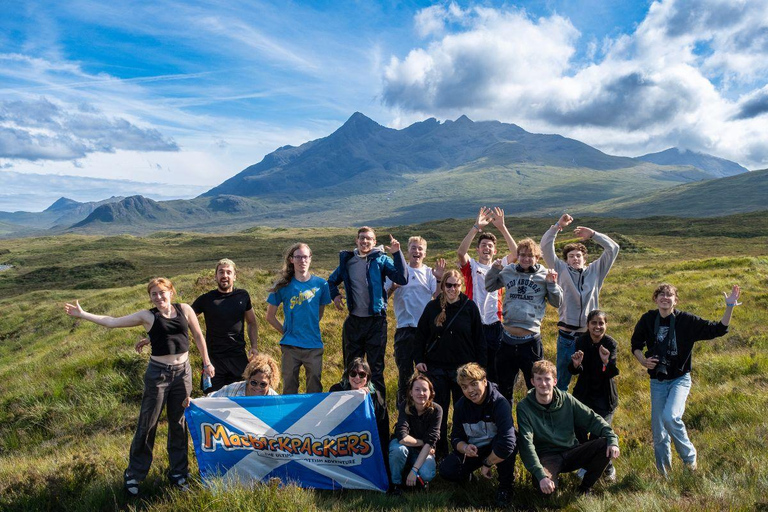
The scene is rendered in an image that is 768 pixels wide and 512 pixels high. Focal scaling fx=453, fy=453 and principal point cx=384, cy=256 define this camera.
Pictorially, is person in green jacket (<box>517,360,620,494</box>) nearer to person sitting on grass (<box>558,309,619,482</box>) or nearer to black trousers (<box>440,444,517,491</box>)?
black trousers (<box>440,444,517,491</box>)

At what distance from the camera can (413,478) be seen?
5.29 meters

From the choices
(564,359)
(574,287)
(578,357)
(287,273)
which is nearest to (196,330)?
(287,273)

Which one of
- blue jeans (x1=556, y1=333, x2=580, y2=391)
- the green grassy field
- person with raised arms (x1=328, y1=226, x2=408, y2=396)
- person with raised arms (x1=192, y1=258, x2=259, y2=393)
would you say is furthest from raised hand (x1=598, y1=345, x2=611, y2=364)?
person with raised arms (x1=192, y1=258, x2=259, y2=393)

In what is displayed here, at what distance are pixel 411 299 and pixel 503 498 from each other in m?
3.03

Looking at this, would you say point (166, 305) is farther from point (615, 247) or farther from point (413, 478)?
point (615, 247)

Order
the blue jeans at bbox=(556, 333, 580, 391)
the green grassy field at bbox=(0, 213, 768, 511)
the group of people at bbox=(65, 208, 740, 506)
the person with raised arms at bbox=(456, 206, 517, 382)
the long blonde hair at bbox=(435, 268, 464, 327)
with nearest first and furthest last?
1. the green grassy field at bbox=(0, 213, 768, 511)
2. the group of people at bbox=(65, 208, 740, 506)
3. the long blonde hair at bbox=(435, 268, 464, 327)
4. the blue jeans at bbox=(556, 333, 580, 391)
5. the person with raised arms at bbox=(456, 206, 517, 382)

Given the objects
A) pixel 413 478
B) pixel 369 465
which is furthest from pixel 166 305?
pixel 413 478

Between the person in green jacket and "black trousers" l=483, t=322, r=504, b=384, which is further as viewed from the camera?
"black trousers" l=483, t=322, r=504, b=384

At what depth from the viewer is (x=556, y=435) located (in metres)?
5.33

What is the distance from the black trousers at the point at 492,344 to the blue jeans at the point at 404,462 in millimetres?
A: 1677

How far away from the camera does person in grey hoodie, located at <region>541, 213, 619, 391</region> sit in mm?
6691

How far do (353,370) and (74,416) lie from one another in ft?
20.5

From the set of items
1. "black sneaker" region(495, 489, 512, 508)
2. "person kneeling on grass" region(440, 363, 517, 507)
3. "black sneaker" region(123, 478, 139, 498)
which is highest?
"person kneeling on grass" region(440, 363, 517, 507)

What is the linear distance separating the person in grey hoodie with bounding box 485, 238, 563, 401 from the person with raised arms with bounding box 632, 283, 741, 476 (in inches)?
49.8
